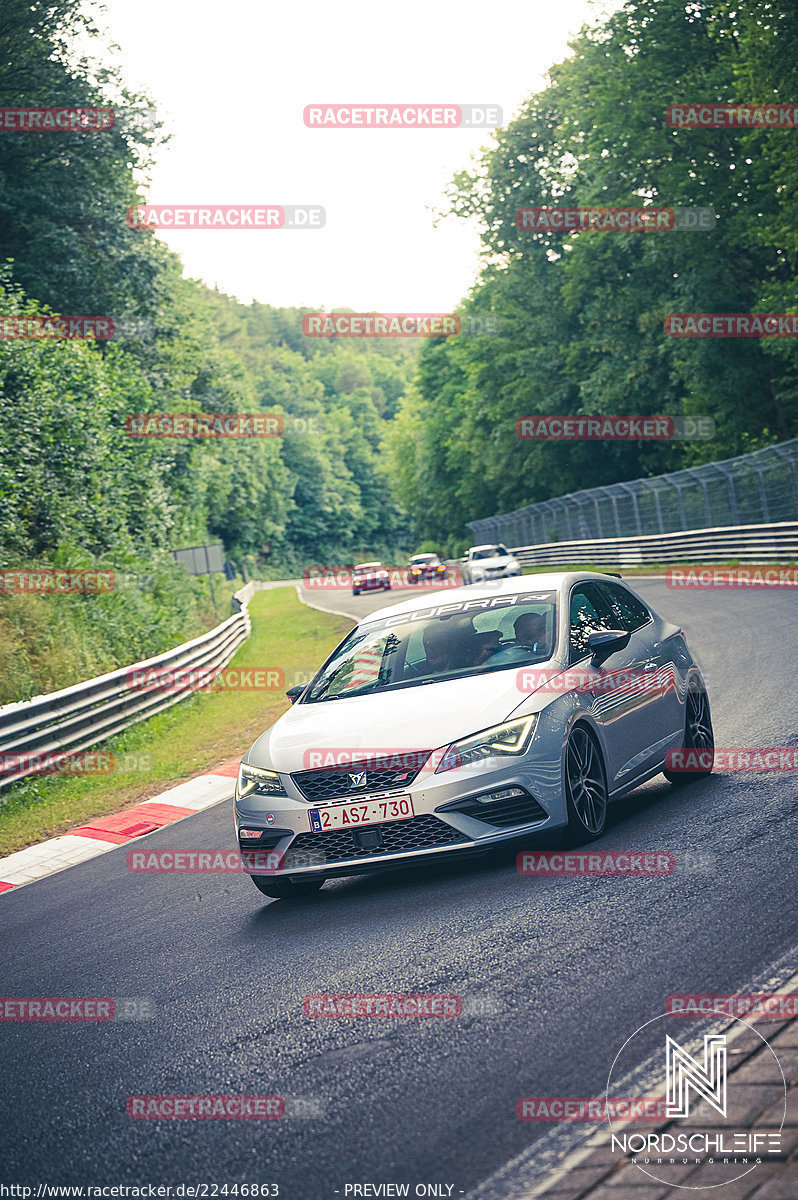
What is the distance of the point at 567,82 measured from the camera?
5009cm

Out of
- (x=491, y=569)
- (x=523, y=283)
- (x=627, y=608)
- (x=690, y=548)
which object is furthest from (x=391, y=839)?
(x=523, y=283)

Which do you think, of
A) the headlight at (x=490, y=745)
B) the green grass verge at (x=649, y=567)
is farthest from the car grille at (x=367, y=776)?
the green grass verge at (x=649, y=567)

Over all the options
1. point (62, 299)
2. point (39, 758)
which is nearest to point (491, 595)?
point (39, 758)

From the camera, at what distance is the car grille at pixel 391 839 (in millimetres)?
6162

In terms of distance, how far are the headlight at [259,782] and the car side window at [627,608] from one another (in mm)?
2725

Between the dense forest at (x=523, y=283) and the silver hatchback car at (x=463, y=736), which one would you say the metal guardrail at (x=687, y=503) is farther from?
the silver hatchback car at (x=463, y=736)

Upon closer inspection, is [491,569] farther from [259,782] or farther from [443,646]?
[259,782]

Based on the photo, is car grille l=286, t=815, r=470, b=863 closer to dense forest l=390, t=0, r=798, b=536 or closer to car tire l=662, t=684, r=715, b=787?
car tire l=662, t=684, r=715, b=787

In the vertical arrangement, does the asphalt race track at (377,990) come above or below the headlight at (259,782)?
below

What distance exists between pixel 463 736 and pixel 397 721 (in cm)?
43

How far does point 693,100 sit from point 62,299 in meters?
20.5

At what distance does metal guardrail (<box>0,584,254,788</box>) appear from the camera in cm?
1248

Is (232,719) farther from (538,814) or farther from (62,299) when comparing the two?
(62,299)

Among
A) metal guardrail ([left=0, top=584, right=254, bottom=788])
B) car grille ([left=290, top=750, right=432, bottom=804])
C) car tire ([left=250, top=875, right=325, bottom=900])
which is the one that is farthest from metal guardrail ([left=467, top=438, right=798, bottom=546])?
car grille ([left=290, top=750, right=432, bottom=804])
